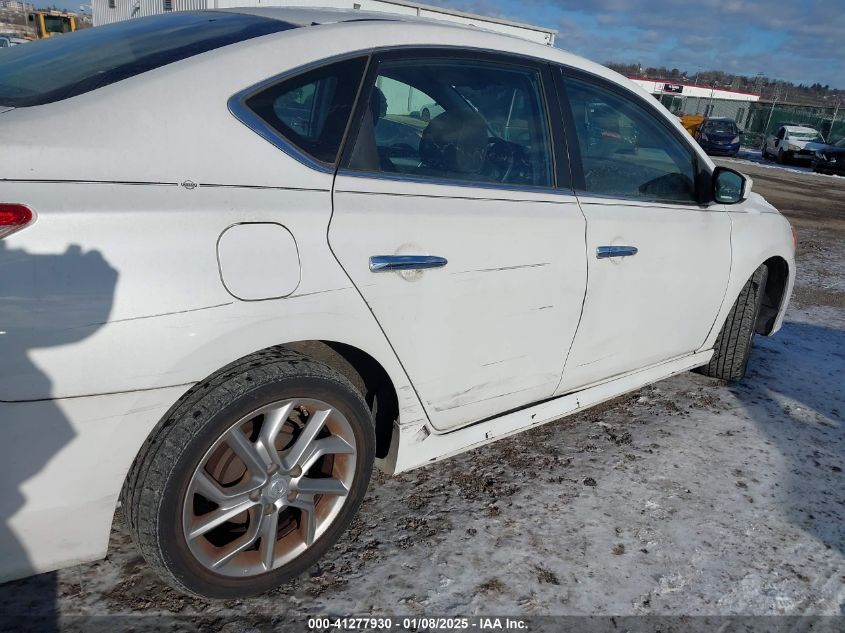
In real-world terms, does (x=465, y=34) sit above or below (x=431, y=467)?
above

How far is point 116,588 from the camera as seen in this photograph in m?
2.19

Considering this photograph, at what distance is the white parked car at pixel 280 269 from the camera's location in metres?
1.64

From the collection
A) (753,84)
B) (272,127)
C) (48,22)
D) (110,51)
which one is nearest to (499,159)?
(272,127)

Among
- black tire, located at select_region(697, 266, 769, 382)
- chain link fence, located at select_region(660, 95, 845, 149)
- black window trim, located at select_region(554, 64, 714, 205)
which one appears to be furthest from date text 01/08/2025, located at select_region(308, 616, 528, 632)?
chain link fence, located at select_region(660, 95, 845, 149)

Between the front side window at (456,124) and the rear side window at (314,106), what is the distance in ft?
0.26

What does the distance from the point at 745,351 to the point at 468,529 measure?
2334 mm

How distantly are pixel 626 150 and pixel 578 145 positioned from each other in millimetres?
497

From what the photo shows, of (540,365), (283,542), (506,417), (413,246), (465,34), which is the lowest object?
(283,542)

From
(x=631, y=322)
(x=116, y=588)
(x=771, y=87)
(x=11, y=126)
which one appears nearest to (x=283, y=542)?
(x=116, y=588)

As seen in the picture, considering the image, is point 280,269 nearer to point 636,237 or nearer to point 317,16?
point 317,16

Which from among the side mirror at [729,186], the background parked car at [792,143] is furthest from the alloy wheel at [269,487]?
the background parked car at [792,143]

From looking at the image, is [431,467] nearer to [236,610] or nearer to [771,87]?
[236,610]

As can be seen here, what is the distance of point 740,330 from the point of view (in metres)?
3.97

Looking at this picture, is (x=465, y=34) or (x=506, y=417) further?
(x=506, y=417)
